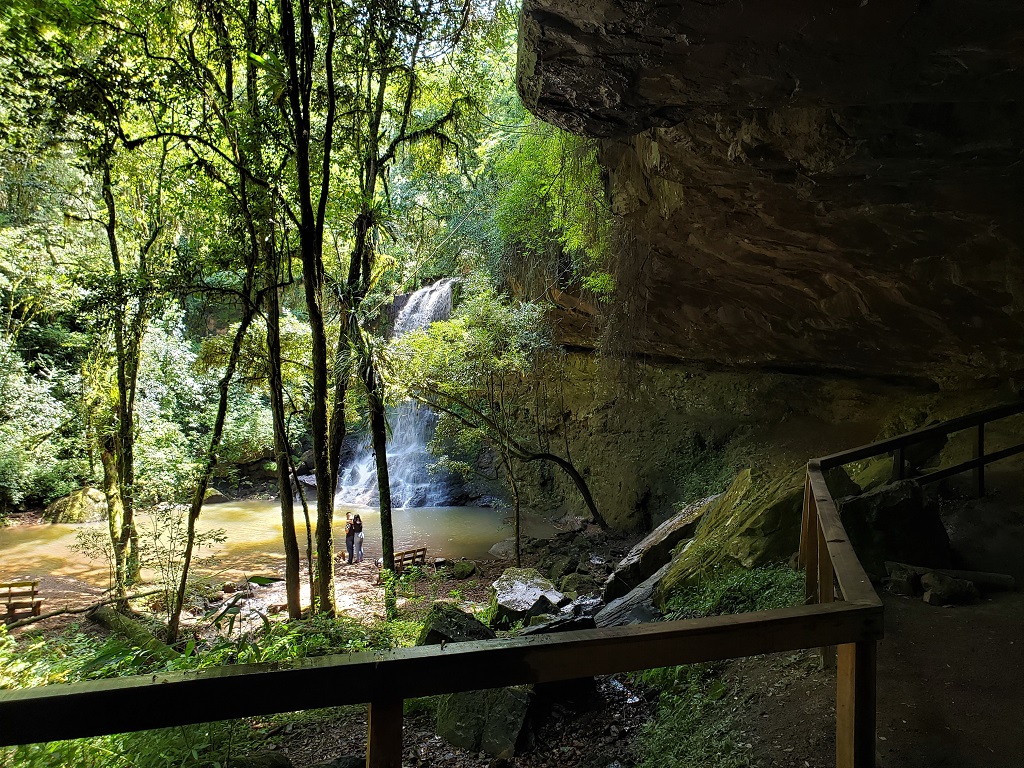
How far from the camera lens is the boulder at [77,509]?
1681cm

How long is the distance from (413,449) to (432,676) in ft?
59.0

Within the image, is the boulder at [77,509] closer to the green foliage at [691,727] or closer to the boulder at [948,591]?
the green foliage at [691,727]

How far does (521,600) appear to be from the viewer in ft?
24.3

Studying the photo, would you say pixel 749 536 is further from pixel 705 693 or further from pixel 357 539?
pixel 357 539

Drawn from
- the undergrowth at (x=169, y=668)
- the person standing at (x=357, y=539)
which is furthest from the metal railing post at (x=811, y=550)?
the person standing at (x=357, y=539)

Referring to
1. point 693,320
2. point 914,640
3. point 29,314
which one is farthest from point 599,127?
point 29,314

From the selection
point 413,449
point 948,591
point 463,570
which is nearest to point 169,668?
point 948,591

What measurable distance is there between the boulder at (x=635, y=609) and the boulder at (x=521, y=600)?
118 cm

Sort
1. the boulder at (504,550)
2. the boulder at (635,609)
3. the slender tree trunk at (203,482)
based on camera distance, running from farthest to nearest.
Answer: the boulder at (504,550), the slender tree trunk at (203,482), the boulder at (635,609)

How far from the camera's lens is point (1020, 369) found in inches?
294

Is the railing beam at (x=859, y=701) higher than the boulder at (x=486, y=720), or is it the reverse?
the railing beam at (x=859, y=701)

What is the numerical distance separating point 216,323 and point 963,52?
2570 cm

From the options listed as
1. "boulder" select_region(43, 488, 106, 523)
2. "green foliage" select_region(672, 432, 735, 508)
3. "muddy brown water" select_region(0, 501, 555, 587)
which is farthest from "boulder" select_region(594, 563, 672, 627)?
"boulder" select_region(43, 488, 106, 523)

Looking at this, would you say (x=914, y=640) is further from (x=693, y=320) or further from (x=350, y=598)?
(x=350, y=598)
